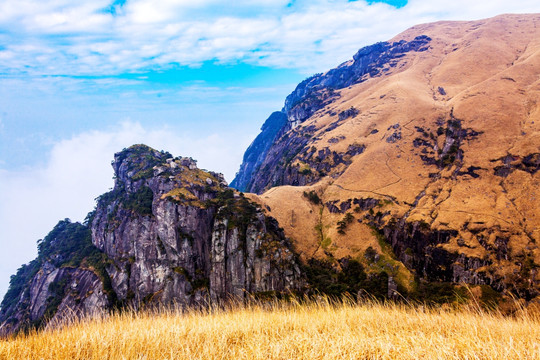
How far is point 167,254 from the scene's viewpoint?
78.4 meters

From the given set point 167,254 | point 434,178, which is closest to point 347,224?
point 434,178

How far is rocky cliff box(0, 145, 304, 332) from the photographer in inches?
2849

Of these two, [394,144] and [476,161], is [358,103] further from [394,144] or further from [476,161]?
[476,161]

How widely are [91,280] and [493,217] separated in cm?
11662

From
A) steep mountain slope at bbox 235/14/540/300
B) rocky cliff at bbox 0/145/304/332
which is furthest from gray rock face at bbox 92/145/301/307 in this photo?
steep mountain slope at bbox 235/14/540/300

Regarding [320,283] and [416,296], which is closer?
[416,296]

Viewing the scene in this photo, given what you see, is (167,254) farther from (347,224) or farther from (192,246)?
(347,224)

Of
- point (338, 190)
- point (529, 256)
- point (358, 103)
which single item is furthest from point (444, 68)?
point (529, 256)

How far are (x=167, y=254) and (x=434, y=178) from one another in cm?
8590

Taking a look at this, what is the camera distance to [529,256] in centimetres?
5641

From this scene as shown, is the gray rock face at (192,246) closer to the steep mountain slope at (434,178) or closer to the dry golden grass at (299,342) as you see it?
the steep mountain slope at (434,178)

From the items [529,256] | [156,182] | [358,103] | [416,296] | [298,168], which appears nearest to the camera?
[529,256]

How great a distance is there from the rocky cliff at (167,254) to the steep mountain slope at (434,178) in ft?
54.0

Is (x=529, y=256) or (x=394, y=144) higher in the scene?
(x=394, y=144)
